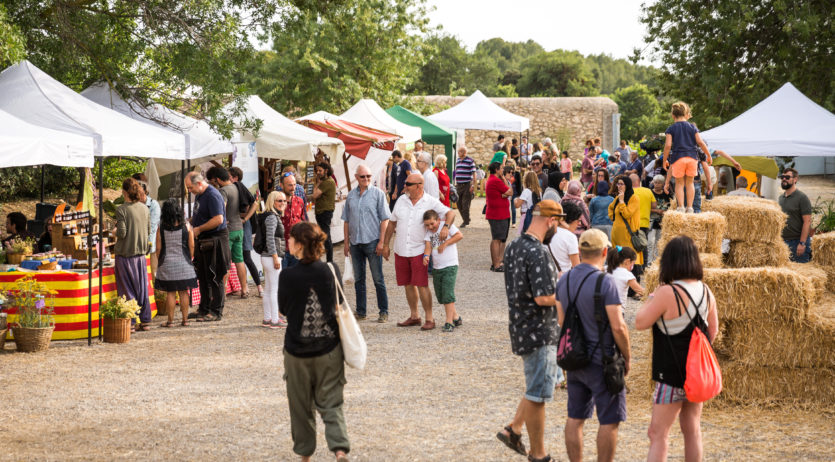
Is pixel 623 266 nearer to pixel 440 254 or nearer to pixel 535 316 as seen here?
pixel 440 254

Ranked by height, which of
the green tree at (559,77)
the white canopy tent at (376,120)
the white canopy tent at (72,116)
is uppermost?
the green tree at (559,77)

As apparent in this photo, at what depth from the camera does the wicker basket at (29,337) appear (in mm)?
8844

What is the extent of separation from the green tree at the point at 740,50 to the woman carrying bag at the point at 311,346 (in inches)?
635

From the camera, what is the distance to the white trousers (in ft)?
32.4

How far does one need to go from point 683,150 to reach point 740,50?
12526 millimetres

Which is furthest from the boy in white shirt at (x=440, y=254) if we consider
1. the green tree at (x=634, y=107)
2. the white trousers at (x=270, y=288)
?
the green tree at (x=634, y=107)

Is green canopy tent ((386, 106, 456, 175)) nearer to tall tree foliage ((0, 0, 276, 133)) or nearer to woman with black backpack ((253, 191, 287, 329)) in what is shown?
tall tree foliage ((0, 0, 276, 133))

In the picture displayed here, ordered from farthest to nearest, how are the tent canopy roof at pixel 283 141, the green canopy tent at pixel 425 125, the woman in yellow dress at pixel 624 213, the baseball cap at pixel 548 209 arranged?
the green canopy tent at pixel 425 125, the tent canopy roof at pixel 283 141, the woman in yellow dress at pixel 624 213, the baseball cap at pixel 548 209

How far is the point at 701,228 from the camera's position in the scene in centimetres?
824

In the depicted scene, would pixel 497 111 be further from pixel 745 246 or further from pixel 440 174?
pixel 745 246

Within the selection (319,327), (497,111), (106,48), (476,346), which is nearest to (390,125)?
(497,111)

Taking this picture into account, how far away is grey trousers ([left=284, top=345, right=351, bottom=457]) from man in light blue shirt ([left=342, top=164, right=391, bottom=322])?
5.00 m

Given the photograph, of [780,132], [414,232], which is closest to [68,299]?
[414,232]

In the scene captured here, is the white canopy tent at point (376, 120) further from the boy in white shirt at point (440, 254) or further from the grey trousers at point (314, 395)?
the grey trousers at point (314, 395)
